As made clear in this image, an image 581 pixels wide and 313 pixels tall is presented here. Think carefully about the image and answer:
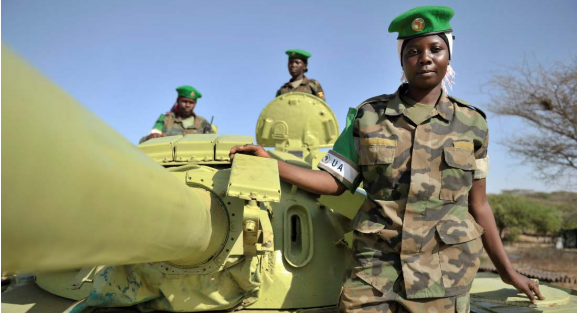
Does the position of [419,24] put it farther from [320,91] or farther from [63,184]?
[320,91]

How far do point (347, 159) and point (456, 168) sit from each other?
0.53m

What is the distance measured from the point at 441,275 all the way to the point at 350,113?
0.92 m

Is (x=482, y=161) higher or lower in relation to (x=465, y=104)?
lower

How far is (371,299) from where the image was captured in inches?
93.4

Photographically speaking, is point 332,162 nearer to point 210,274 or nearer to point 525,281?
point 210,274

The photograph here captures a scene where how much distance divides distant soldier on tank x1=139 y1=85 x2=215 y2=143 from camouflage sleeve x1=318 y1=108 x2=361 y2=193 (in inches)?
186

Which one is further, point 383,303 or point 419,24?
point 419,24

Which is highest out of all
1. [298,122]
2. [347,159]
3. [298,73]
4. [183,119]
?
[298,73]

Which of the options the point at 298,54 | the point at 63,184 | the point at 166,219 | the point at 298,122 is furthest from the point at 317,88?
the point at 63,184

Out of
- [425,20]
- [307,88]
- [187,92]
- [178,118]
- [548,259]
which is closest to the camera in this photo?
[425,20]

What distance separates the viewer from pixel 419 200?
2.43m

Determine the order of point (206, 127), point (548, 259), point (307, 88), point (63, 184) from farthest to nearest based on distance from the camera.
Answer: point (548, 259) < point (307, 88) < point (206, 127) < point (63, 184)

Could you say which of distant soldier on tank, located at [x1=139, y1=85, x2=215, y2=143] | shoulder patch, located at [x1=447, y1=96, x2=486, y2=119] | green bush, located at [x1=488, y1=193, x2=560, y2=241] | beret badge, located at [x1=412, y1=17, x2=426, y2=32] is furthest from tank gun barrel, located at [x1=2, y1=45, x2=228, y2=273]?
green bush, located at [x1=488, y1=193, x2=560, y2=241]

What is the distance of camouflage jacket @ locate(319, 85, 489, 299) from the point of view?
2.40 metres
